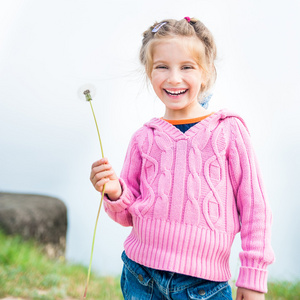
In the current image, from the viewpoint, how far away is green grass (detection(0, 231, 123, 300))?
8.52 feet

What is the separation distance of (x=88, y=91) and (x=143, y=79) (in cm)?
40

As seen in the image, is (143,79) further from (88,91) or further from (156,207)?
(156,207)

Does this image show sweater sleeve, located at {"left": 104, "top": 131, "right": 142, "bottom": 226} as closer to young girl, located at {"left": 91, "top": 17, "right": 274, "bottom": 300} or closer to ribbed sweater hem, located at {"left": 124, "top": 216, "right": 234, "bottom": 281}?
young girl, located at {"left": 91, "top": 17, "right": 274, "bottom": 300}

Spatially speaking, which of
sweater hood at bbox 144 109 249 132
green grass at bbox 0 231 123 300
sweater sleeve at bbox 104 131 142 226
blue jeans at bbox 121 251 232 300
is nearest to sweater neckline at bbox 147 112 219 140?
sweater hood at bbox 144 109 249 132

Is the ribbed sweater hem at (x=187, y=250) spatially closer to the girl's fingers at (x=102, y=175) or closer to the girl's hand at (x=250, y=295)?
the girl's hand at (x=250, y=295)

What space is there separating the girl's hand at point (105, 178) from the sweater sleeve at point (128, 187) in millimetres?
39

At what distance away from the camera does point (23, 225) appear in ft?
12.1

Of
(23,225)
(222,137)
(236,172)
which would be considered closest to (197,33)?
(222,137)

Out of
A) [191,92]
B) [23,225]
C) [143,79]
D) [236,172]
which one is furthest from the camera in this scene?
[23,225]

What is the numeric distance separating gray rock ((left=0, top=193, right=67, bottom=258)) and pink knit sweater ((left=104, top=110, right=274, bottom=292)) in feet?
8.29

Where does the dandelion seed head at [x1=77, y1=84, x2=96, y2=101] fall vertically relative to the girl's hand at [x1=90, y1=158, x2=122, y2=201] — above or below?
above

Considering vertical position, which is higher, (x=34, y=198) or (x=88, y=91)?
(x=88, y=91)

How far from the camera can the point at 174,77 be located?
4.53 ft

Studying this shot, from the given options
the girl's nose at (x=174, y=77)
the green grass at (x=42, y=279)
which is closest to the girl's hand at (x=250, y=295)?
the girl's nose at (x=174, y=77)
